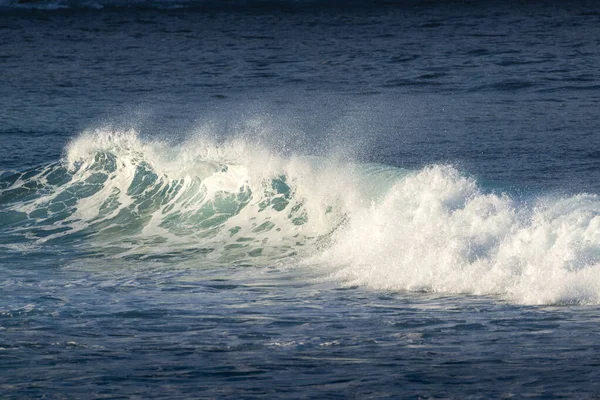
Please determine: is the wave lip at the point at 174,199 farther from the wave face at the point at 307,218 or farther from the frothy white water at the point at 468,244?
the frothy white water at the point at 468,244

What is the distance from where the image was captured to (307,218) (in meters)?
17.1

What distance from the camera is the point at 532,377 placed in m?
8.41

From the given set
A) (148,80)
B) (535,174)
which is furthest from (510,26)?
(535,174)

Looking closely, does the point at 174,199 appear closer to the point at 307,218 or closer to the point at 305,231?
the point at 307,218

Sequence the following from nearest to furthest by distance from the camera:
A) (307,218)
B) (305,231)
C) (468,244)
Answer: (468,244), (305,231), (307,218)

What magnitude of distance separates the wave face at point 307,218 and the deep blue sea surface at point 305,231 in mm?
38

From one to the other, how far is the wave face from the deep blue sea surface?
0.04 meters

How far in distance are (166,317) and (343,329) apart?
5.88ft

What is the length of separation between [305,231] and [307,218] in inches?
17.1

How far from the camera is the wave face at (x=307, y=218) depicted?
40.4ft

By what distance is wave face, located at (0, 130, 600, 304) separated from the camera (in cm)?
1230

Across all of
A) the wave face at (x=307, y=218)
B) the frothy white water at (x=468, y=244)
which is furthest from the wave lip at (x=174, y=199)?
the frothy white water at (x=468, y=244)

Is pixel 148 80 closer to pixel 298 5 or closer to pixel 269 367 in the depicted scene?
pixel 269 367

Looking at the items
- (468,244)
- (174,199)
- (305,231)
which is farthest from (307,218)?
(468,244)
